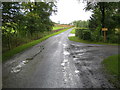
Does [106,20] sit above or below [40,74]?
Answer: above

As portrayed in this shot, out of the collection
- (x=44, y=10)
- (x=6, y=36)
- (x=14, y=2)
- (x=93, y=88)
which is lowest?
(x=93, y=88)

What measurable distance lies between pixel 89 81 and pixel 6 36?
29.9ft

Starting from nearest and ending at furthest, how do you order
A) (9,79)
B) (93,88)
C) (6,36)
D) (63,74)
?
(93,88)
(9,79)
(63,74)
(6,36)

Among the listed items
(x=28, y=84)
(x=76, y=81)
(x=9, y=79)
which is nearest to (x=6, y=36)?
(x=9, y=79)

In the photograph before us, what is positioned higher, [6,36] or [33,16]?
[33,16]

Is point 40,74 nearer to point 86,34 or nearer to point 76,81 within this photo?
point 76,81

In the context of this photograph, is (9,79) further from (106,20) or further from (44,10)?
(44,10)

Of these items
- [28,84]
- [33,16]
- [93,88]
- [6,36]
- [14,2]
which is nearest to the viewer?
[93,88]

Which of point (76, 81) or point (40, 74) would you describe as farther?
point (40, 74)

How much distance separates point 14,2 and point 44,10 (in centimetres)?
1456

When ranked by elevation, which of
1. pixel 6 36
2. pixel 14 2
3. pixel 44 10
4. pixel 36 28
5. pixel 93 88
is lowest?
pixel 93 88

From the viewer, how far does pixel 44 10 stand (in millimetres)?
24047

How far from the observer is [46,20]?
24328 millimetres

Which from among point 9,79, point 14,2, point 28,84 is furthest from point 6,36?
point 28,84
